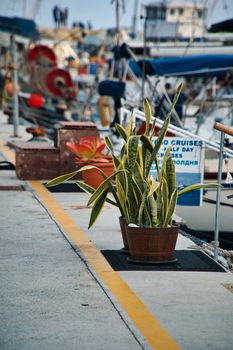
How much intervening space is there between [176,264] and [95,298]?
159 centimetres

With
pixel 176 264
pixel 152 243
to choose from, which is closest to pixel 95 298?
pixel 152 243

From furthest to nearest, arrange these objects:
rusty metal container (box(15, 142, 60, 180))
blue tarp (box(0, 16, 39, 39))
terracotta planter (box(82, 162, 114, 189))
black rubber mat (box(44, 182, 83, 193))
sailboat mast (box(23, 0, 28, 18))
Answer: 1. sailboat mast (box(23, 0, 28, 18))
2. blue tarp (box(0, 16, 39, 39))
3. rusty metal container (box(15, 142, 60, 180))
4. black rubber mat (box(44, 182, 83, 193))
5. terracotta planter (box(82, 162, 114, 189))

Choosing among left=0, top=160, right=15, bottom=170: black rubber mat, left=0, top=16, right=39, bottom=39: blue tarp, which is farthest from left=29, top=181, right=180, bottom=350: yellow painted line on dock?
left=0, top=16, right=39, bottom=39: blue tarp

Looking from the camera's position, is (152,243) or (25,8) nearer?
(152,243)

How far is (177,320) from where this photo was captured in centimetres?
699

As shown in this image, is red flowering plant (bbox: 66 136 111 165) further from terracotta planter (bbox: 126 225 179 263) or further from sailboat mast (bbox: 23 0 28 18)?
sailboat mast (bbox: 23 0 28 18)

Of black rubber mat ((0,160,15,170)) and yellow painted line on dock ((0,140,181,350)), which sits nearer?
yellow painted line on dock ((0,140,181,350))

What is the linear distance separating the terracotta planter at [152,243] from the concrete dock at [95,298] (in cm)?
25

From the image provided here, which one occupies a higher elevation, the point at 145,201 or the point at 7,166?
the point at 145,201

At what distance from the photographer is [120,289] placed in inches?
310

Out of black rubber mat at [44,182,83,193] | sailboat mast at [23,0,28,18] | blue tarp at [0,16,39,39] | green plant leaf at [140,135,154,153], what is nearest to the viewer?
green plant leaf at [140,135,154,153]

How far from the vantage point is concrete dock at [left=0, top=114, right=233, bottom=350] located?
6.50m

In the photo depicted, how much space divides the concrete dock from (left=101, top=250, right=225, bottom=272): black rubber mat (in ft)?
0.24

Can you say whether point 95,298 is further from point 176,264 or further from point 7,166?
point 7,166
